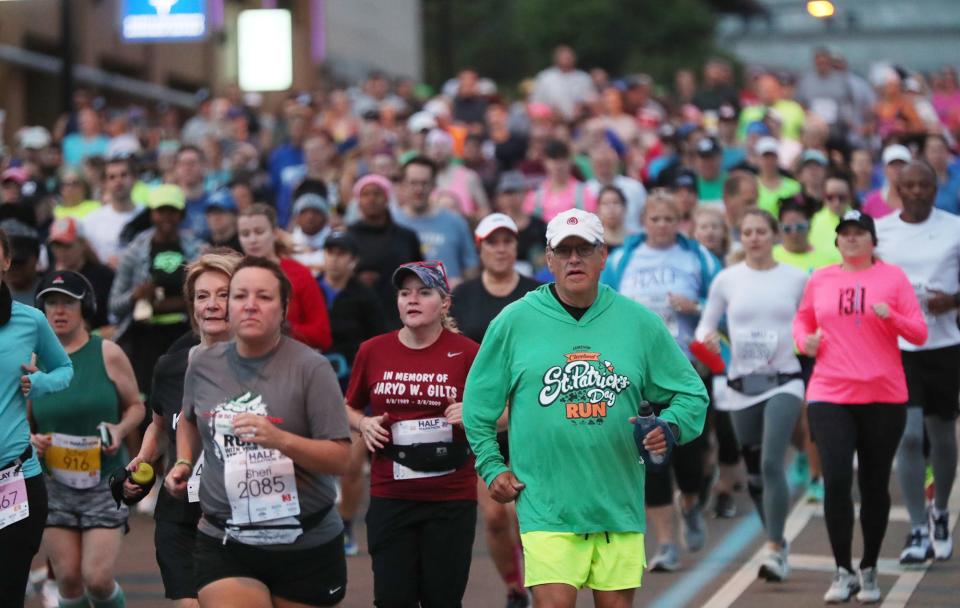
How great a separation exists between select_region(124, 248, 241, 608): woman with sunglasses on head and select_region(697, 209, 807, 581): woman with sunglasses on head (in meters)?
3.88

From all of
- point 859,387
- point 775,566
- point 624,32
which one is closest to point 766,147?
point 775,566

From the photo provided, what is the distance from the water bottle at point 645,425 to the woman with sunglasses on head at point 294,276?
4.06 m

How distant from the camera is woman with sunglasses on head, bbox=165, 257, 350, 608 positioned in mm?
6672

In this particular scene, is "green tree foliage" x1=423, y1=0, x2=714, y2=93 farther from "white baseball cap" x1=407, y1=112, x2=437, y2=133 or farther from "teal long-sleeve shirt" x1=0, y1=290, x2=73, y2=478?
"teal long-sleeve shirt" x1=0, y1=290, x2=73, y2=478

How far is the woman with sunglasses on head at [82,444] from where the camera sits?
902cm


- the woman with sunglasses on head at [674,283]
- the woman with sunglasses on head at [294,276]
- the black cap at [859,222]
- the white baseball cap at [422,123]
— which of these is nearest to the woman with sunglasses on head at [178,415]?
the woman with sunglasses on head at [294,276]

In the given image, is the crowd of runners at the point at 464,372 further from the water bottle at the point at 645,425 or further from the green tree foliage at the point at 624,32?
the green tree foliage at the point at 624,32

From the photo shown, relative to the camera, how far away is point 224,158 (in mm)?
21016

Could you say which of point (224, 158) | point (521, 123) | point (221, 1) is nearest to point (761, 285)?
point (224, 158)

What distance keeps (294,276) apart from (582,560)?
4.43 metres

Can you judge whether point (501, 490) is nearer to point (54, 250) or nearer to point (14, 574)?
point (14, 574)

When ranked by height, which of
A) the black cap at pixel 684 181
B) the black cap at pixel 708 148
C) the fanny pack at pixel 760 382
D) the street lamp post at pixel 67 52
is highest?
the street lamp post at pixel 67 52

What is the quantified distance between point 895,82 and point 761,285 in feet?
46.0

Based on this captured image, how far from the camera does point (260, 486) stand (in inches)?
263
